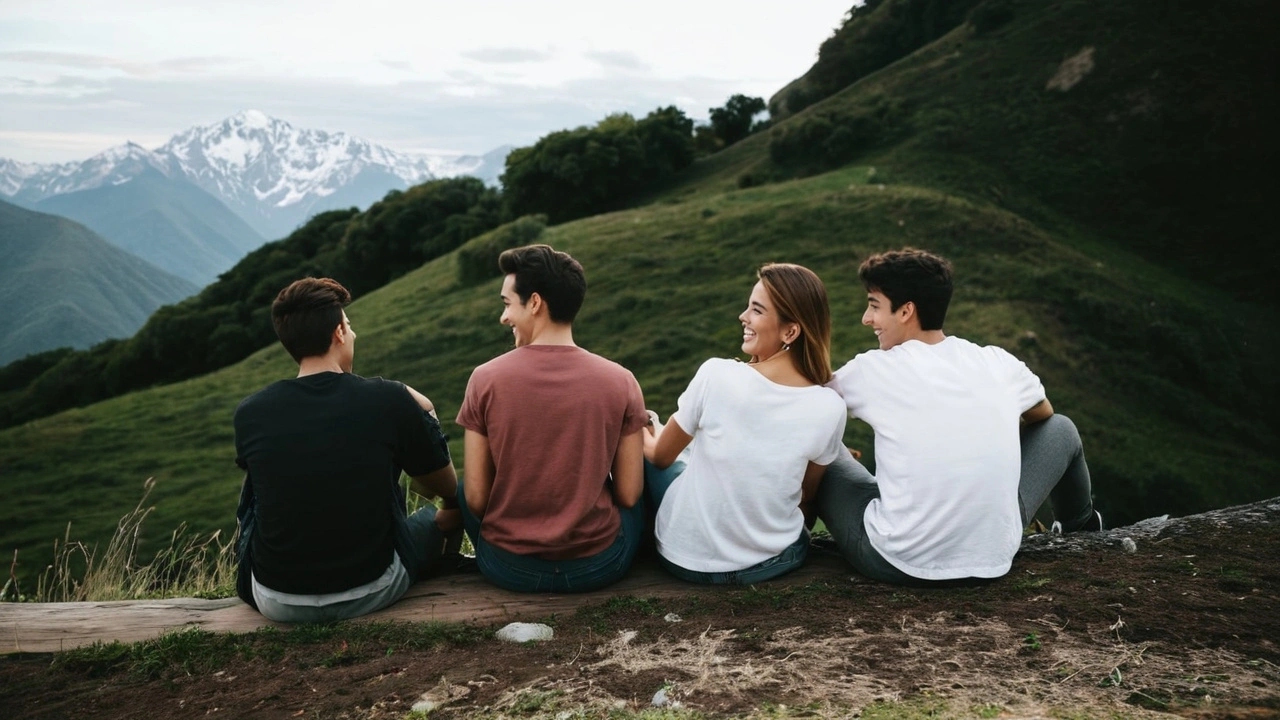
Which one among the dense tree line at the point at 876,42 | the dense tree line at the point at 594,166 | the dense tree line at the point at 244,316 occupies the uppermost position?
the dense tree line at the point at 876,42

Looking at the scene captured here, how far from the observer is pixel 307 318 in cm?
425

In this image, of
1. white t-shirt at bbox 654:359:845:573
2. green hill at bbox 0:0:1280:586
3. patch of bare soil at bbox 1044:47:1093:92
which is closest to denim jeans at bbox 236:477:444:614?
white t-shirt at bbox 654:359:845:573

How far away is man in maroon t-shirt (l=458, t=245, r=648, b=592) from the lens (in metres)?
4.45

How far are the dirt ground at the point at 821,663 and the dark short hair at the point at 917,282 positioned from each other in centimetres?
152

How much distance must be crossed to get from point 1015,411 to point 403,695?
3292 mm

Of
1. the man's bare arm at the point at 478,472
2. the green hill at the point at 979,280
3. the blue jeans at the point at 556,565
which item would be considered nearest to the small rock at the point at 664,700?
the blue jeans at the point at 556,565

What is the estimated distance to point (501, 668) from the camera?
3.88 meters

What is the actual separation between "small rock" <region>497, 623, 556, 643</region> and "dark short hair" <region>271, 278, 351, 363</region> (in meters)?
1.70

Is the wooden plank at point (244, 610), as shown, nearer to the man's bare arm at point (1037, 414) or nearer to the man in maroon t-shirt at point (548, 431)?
the man in maroon t-shirt at point (548, 431)

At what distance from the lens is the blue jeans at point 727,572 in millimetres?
4809

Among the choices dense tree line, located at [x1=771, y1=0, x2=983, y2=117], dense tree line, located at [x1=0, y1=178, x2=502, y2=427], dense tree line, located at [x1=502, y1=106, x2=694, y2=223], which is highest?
dense tree line, located at [x1=771, y1=0, x2=983, y2=117]

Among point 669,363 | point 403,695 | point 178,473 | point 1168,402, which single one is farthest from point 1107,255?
point 403,695

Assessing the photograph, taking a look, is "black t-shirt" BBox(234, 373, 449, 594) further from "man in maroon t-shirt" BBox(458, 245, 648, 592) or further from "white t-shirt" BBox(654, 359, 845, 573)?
"white t-shirt" BBox(654, 359, 845, 573)

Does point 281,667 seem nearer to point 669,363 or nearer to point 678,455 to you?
point 678,455
